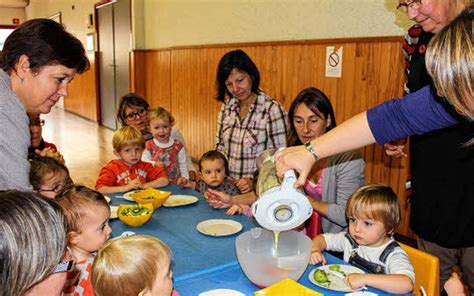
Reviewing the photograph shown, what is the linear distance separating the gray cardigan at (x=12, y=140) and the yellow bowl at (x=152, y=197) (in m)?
0.77

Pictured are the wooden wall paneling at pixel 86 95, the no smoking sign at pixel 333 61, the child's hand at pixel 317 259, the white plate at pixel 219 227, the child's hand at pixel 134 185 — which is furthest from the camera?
the wooden wall paneling at pixel 86 95

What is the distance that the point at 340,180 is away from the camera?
7.51ft

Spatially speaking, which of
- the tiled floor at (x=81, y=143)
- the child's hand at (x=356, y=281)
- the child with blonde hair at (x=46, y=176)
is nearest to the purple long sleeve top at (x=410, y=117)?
the child's hand at (x=356, y=281)

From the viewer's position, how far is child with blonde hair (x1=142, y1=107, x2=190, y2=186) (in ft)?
10.9

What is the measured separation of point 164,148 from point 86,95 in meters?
8.26

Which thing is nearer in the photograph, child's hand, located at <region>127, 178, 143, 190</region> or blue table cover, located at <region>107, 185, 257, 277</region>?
blue table cover, located at <region>107, 185, 257, 277</region>

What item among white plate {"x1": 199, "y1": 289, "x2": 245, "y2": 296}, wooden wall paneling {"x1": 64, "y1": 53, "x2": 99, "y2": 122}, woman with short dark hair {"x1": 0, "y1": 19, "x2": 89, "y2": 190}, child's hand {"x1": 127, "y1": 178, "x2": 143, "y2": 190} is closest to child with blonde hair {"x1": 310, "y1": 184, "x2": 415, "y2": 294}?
white plate {"x1": 199, "y1": 289, "x2": 245, "y2": 296}

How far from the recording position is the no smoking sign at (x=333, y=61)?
3.73m

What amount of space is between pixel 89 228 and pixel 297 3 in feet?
10.7

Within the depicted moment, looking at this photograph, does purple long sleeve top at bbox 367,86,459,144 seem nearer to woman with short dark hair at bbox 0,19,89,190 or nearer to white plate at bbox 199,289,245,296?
white plate at bbox 199,289,245,296

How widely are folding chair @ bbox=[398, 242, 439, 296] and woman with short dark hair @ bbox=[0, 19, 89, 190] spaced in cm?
155

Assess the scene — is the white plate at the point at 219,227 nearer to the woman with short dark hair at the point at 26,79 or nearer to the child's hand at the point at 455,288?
the woman with short dark hair at the point at 26,79

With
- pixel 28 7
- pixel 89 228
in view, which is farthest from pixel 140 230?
pixel 28 7

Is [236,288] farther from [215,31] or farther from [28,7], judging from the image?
→ [28,7]
